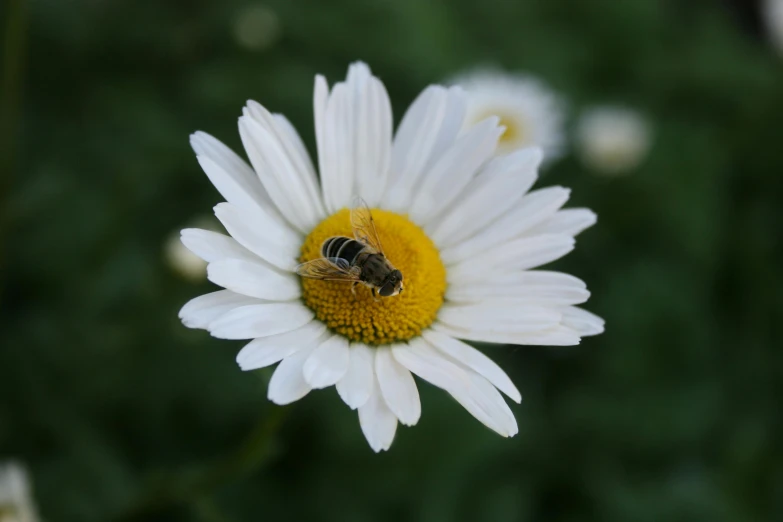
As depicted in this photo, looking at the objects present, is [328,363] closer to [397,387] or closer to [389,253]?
[397,387]

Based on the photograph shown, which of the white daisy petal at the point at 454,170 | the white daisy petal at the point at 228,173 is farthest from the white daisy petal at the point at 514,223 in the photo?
the white daisy petal at the point at 228,173

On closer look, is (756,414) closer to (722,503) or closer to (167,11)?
(722,503)

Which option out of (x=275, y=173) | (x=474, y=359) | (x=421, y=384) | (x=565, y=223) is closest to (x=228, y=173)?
(x=275, y=173)

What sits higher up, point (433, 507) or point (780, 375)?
point (433, 507)

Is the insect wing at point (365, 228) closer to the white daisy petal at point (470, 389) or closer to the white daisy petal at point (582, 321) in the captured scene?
the white daisy petal at point (470, 389)

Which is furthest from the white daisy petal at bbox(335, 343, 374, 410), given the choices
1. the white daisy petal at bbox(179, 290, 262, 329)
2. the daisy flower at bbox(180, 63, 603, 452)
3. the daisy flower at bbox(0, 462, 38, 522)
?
the daisy flower at bbox(0, 462, 38, 522)

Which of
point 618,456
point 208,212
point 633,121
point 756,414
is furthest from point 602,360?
point 208,212
